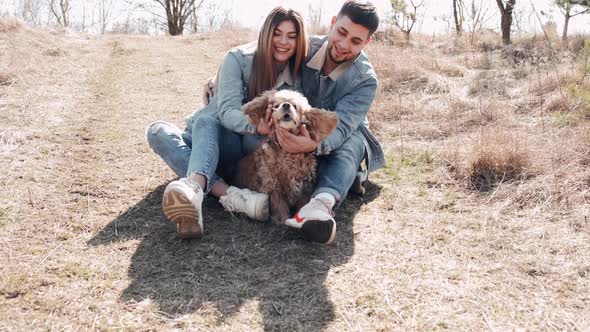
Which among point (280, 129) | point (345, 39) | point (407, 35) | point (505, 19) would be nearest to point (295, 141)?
point (280, 129)

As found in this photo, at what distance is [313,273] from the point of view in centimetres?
246

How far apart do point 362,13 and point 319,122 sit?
836 mm

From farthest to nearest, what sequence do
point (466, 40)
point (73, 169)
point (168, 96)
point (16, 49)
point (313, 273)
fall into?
point (466, 40) < point (16, 49) < point (168, 96) < point (73, 169) < point (313, 273)

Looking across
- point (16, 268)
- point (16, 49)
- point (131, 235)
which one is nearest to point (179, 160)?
point (131, 235)

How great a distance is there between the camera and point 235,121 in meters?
3.05

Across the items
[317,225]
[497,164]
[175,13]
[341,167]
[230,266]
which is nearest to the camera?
[230,266]

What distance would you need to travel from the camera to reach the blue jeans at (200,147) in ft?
9.75

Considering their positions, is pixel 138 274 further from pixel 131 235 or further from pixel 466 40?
pixel 466 40

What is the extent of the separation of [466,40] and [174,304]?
9.56 meters

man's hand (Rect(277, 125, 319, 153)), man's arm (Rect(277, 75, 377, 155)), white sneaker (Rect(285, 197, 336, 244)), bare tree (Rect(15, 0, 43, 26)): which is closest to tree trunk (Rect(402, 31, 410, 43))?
man's arm (Rect(277, 75, 377, 155))

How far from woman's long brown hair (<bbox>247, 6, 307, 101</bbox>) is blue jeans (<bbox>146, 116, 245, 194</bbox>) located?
35 centimetres

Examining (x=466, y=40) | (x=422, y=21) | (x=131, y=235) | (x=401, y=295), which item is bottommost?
(x=401, y=295)

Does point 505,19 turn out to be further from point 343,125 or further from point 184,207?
point 184,207

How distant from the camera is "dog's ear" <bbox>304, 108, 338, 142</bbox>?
291 cm
